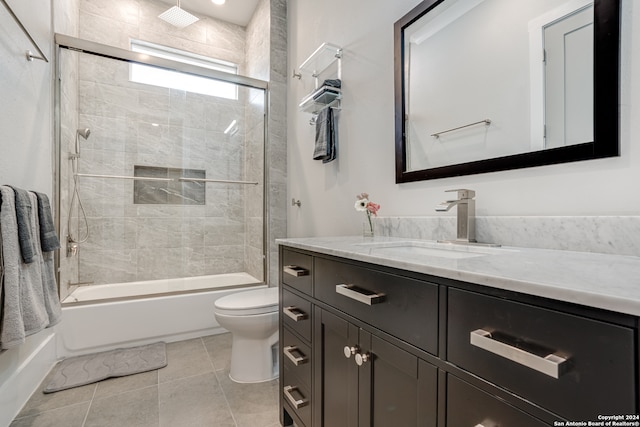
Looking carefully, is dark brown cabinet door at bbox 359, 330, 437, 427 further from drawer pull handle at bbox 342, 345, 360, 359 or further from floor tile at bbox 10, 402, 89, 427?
floor tile at bbox 10, 402, 89, 427

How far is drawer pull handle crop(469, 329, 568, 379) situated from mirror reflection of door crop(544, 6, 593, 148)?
74 cm

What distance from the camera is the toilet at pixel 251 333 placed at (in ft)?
5.62

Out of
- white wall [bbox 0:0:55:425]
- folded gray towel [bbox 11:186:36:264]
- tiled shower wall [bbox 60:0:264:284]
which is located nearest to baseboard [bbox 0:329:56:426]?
white wall [bbox 0:0:55:425]

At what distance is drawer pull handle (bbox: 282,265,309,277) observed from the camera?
121cm

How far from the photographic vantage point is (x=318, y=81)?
7.40 feet

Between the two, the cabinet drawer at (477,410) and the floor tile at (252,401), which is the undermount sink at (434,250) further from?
the floor tile at (252,401)

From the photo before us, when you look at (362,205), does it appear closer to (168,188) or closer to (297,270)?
(297,270)

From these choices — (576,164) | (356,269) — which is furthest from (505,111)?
(356,269)

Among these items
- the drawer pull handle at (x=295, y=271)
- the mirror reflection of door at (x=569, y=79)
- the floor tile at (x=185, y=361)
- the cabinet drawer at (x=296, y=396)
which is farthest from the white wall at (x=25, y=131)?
the mirror reflection of door at (x=569, y=79)

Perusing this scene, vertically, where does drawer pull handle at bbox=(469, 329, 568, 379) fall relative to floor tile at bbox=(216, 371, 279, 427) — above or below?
above

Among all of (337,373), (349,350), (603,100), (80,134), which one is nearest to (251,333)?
(337,373)

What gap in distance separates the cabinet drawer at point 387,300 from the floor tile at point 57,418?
55.6 inches

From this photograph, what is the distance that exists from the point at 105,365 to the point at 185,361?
0.48 metres

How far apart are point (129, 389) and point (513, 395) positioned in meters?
1.96
